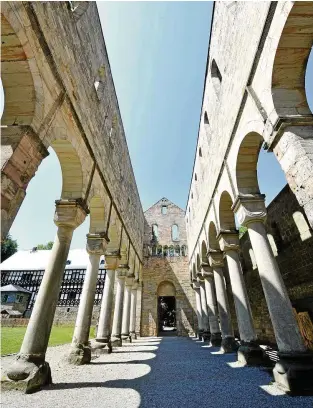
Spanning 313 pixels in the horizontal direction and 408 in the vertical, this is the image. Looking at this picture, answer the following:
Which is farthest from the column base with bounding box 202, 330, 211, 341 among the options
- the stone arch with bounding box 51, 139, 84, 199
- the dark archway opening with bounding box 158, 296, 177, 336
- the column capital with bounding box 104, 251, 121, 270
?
the dark archway opening with bounding box 158, 296, 177, 336

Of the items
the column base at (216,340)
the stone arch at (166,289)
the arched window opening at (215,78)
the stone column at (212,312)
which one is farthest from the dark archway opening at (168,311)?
the arched window opening at (215,78)

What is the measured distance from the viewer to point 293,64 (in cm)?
378

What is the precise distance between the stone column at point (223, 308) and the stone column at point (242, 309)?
6.70ft

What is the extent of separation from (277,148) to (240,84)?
7.95 feet

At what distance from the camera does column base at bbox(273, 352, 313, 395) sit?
11.1ft

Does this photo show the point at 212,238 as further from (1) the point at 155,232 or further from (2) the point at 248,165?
(1) the point at 155,232

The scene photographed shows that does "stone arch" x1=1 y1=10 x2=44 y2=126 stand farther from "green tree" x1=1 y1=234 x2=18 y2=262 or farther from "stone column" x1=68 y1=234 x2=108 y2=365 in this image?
"green tree" x1=1 y1=234 x2=18 y2=262

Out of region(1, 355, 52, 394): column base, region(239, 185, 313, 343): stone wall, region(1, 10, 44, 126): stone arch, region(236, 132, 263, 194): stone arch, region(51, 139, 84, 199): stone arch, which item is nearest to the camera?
region(1, 10, 44, 126): stone arch

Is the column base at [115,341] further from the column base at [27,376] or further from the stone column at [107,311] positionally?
the column base at [27,376]

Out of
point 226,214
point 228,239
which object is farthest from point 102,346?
point 226,214

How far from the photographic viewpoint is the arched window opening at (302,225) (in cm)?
634

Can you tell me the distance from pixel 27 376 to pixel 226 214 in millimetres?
6528

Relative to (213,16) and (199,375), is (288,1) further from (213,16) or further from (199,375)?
(199,375)

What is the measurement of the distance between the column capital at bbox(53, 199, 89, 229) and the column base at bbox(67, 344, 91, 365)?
3.26m
